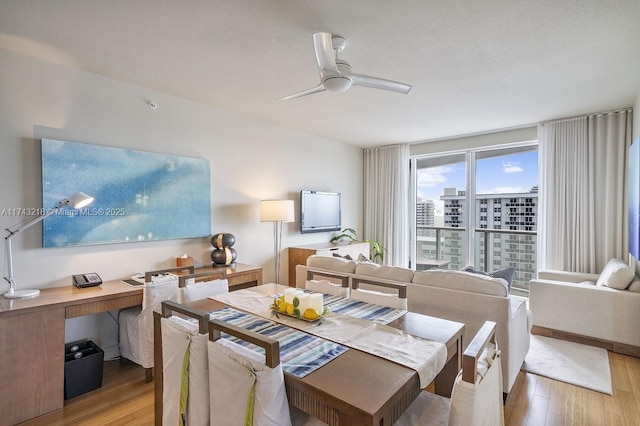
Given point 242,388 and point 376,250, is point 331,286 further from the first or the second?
point 376,250

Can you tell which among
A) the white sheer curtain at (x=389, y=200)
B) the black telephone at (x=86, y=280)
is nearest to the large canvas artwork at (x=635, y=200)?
the white sheer curtain at (x=389, y=200)

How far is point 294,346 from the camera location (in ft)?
4.36

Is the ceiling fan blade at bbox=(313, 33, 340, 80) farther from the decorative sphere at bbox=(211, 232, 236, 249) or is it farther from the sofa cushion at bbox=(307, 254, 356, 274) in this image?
the decorative sphere at bbox=(211, 232, 236, 249)

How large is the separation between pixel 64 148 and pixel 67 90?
1.63ft

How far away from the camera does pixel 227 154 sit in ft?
12.4

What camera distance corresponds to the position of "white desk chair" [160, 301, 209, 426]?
4.23 ft

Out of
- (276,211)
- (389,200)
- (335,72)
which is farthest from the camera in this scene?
(389,200)

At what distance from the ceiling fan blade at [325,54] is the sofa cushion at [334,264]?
1592 millimetres

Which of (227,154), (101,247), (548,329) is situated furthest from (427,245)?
(101,247)

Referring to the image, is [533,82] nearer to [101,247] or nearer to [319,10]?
[319,10]

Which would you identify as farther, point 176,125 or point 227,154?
point 227,154

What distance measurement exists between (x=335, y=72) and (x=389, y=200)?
394cm

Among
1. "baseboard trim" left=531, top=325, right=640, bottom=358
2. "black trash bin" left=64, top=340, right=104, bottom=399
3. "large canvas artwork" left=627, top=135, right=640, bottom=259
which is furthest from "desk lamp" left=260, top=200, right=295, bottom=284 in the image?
"large canvas artwork" left=627, top=135, right=640, bottom=259

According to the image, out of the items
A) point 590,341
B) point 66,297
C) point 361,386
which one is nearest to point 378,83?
point 361,386
